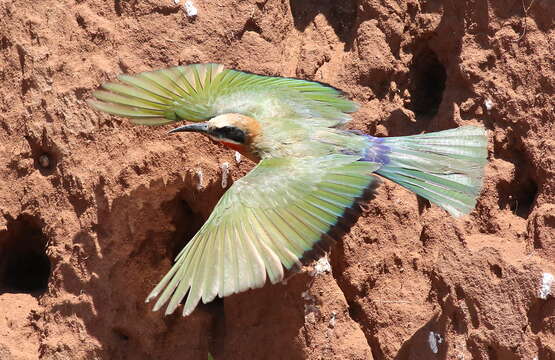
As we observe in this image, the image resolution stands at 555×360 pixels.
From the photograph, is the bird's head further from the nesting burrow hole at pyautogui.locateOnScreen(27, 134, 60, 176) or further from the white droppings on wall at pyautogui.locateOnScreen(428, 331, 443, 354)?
the white droppings on wall at pyautogui.locateOnScreen(428, 331, 443, 354)

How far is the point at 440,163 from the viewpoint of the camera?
326cm

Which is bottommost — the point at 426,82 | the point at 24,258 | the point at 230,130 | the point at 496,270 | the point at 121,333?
the point at 121,333

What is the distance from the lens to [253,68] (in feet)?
11.6

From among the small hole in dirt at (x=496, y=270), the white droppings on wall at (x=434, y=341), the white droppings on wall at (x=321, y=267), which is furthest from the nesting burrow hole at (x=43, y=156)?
the small hole in dirt at (x=496, y=270)

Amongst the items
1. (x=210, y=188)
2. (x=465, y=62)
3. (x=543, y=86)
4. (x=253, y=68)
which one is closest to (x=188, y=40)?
(x=253, y=68)

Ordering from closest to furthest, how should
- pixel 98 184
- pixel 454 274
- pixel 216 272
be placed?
pixel 216 272 < pixel 454 274 < pixel 98 184

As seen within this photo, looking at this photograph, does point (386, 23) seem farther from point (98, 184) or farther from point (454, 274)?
point (98, 184)

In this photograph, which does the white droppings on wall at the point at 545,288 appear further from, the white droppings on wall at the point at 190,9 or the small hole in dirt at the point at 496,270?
the white droppings on wall at the point at 190,9

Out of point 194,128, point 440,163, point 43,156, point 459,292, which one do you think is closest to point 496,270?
point 459,292

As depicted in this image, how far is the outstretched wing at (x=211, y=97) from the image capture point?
3.36m

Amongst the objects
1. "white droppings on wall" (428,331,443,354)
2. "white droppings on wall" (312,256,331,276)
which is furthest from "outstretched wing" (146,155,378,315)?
"white droppings on wall" (428,331,443,354)

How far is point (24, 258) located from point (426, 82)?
1.57 metres

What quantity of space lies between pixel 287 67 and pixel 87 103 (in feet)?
2.31

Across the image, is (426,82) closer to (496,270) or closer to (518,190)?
(518,190)
